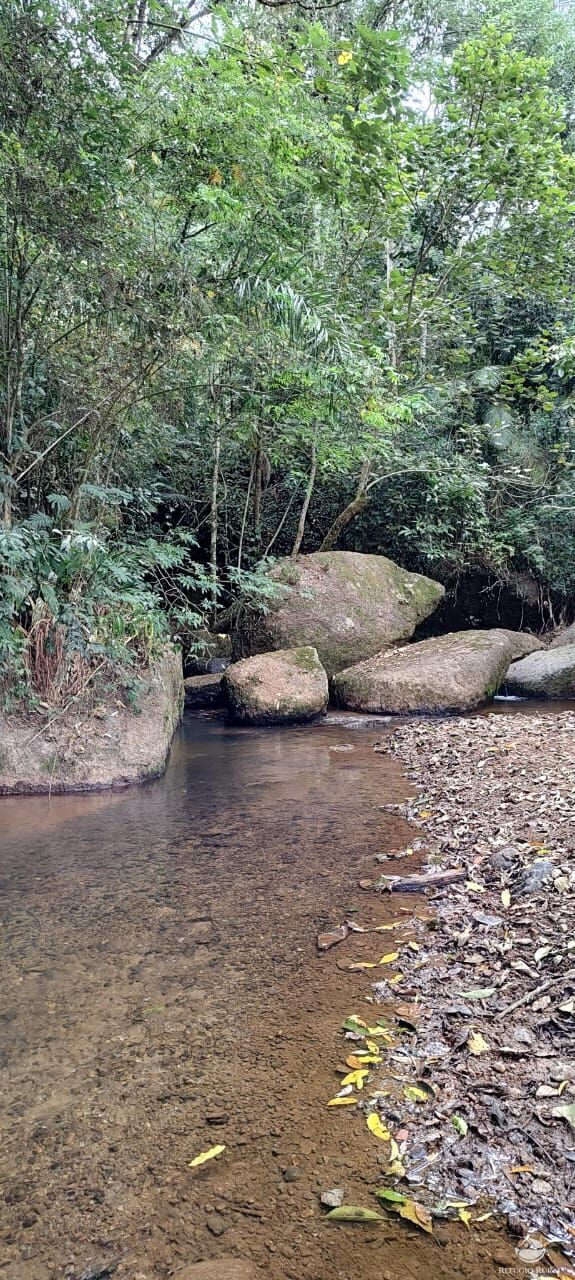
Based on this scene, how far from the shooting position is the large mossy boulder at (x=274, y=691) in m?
8.05

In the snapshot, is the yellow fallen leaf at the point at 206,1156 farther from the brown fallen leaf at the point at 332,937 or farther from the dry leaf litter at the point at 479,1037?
the brown fallen leaf at the point at 332,937

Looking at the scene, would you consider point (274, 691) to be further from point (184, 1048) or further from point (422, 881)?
point (184, 1048)

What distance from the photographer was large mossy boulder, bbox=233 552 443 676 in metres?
9.69

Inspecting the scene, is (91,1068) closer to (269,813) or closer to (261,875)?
(261,875)

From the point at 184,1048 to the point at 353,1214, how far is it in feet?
2.73

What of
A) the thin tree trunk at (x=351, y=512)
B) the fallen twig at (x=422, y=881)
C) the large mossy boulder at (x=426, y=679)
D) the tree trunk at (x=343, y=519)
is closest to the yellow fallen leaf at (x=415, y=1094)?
the fallen twig at (x=422, y=881)

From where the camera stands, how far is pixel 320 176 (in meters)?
7.03

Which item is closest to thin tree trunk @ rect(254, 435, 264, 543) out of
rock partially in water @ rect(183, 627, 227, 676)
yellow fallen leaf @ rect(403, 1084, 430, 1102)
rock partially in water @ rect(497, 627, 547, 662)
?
rock partially in water @ rect(183, 627, 227, 676)

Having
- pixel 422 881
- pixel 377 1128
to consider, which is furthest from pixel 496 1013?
pixel 422 881

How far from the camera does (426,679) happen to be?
27.3 ft

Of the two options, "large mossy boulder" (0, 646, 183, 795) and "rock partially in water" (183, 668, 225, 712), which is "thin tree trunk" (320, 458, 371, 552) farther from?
"large mossy boulder" (0, 646, 183, 795)

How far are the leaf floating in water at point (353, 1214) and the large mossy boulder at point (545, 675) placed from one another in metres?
8.31

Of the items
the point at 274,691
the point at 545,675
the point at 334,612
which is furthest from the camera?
the point at 334,612

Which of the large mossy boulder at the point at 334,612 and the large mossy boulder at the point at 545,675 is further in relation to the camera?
the large mossy boulder at the point at 334,612
